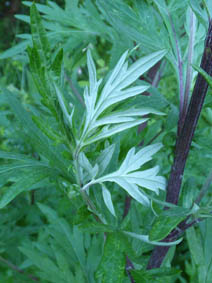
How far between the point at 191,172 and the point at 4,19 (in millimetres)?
2114

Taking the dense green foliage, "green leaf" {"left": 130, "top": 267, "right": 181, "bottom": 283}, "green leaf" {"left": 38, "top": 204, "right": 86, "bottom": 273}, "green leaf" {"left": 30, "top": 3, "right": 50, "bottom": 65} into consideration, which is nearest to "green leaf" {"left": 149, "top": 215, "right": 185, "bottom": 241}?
the dense green foliage

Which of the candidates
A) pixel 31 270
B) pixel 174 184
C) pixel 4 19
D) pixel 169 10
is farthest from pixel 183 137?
pixel 4 19

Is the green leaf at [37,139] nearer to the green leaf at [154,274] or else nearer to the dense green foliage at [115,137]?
the dense green foliage at [115,137]

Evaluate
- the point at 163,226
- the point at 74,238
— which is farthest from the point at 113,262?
the point at 74,238

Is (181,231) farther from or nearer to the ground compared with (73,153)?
A: nearer to the ground

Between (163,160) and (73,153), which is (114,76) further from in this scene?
(163,160)

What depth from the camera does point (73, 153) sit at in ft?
1.20

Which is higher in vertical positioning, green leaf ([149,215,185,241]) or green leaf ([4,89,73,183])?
green leaf ([4,89,73,183])

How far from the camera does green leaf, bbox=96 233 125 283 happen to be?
14.4 inches

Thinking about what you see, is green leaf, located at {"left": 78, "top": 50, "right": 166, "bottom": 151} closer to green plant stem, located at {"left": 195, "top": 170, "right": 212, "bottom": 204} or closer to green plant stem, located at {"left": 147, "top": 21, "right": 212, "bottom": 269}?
green plant stem, located at {"left": 147, "top": 21, "right": 212, "bottom": 269}

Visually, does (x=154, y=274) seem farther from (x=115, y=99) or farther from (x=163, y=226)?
(x=115, y=99)

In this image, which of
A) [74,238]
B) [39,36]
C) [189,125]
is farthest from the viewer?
[74,238]

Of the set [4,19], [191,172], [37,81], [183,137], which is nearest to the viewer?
[37,81]

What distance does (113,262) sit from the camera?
37cm
